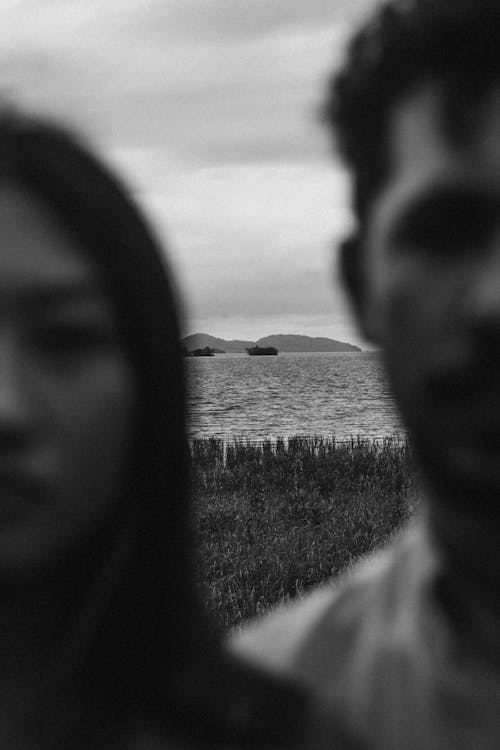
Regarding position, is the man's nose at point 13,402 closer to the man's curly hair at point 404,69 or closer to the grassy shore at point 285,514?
the man's curly hair at point 404,69

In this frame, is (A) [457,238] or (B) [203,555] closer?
(A) [457,238]

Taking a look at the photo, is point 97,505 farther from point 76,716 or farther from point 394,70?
point 394,70

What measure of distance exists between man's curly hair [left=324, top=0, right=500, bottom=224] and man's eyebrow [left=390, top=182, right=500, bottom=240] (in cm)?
7

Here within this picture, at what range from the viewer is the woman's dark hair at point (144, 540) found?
3.93 feet

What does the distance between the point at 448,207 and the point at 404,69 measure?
0.63 ft

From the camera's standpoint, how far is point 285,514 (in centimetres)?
1296

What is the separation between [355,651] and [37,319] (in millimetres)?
637

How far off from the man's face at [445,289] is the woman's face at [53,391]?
1.27ft

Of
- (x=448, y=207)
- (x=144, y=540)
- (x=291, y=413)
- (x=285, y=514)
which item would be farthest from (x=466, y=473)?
(x=291, y=413)

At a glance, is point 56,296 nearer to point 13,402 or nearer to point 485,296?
point 13,402

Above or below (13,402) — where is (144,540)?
below

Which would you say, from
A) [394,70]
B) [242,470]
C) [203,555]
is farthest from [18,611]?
[242,470]

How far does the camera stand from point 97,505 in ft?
4.00

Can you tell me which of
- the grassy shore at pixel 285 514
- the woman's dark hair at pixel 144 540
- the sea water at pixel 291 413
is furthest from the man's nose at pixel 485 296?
the sea water at pixel 291 413
